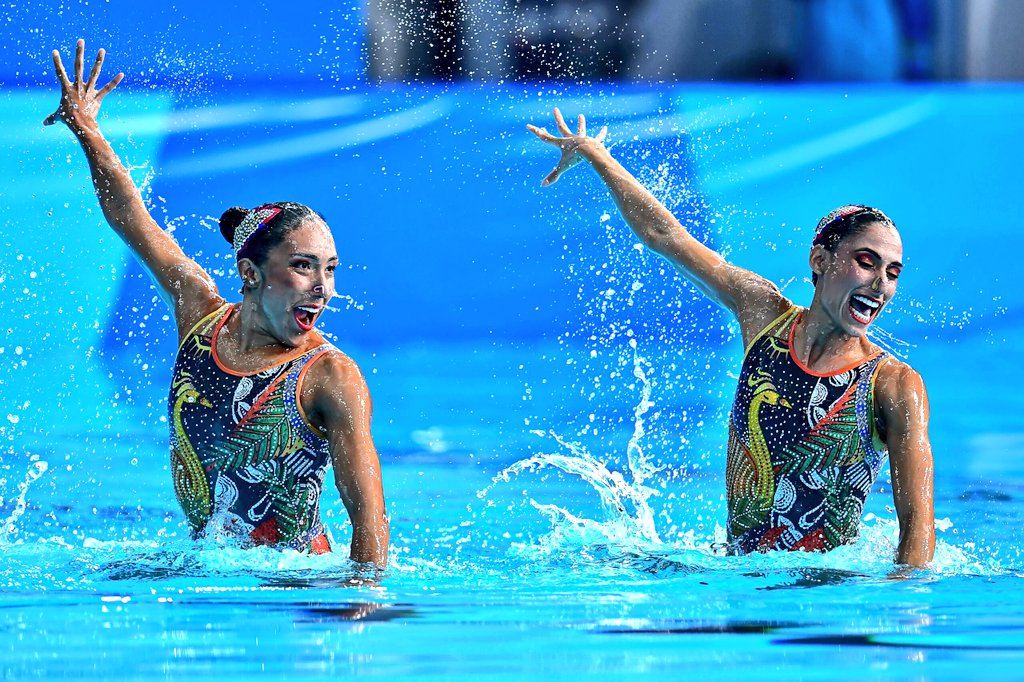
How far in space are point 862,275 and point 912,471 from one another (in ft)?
1.91

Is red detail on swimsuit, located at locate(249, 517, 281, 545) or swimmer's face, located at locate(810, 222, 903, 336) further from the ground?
swimmer's face, located at locate(810, 222, 903, 336)

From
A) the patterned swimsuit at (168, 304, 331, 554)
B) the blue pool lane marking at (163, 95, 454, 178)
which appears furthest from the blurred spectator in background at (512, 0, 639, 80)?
the patterned swimsuit at (168, 304, 331, 554)

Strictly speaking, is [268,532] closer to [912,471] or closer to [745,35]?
[912,471]

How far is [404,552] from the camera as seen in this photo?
5715 mm

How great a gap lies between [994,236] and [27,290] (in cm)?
625

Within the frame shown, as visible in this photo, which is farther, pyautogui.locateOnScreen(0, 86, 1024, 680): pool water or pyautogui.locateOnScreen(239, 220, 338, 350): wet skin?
pyautogui.locateOnScreen(0, 86, 1024, 680): pool water

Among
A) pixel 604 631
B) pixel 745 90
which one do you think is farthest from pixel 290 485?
pixel 745 90

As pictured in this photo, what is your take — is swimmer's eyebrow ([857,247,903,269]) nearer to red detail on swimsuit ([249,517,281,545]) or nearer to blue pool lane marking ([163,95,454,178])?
red detail on swimsuit ([249,517,281,545])

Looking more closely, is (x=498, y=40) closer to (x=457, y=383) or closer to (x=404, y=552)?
(x=457, y=383)

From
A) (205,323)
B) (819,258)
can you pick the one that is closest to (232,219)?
(205,323)

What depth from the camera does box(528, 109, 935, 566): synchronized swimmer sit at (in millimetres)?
4488

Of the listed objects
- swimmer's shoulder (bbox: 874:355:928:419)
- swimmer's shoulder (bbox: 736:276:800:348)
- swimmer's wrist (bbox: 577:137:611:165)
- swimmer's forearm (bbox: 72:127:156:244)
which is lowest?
swimmer's shoulder (bbox: 874:355:928:419)

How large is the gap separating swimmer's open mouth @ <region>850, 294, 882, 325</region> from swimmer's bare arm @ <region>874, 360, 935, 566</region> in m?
0.23

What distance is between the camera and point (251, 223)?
452 cm
